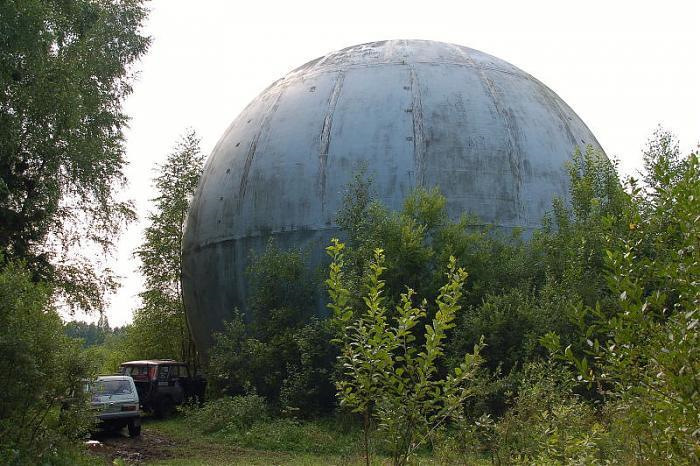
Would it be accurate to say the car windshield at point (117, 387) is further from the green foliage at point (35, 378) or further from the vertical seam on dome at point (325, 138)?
the vertical seam on dome at point (325, 138)

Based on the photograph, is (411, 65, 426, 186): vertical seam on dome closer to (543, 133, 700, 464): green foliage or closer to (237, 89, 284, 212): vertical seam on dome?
(237, 89, 284, 212): vertical seam on dome

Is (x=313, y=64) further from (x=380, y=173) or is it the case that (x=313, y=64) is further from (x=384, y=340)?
(x=384, y=340)

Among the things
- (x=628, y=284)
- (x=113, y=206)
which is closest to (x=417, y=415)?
(x=628, y=284)

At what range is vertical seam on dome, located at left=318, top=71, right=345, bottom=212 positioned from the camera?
17.4 metres

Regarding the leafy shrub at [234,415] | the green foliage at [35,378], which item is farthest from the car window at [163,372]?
the green foliage at [35,378]

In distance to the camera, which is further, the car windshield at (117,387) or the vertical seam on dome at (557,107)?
the vertical seam on dome at (557,107)

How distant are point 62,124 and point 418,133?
8041mm

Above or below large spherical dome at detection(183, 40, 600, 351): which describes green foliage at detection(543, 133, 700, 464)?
below

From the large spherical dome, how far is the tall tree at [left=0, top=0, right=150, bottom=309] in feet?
9.15

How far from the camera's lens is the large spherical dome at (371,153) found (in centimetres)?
1725

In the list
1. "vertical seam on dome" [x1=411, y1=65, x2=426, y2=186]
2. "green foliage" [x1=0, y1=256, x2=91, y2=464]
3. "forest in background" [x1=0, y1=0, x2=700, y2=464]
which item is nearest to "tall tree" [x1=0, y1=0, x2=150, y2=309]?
"forest in background" [x1=0, y1=0, x2=700, y2=464]

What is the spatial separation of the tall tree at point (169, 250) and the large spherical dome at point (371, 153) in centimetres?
327

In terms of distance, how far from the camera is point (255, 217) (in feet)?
59.6

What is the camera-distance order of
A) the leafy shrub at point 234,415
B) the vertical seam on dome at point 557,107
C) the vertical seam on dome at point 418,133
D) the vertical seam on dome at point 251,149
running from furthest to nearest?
1. the vertical seam on dome at point 557,107
2. the vertical seam on dome at point 251,149
3. the vertical seam on dome at point 418,133
4. the leafy shrub at point 234,415
